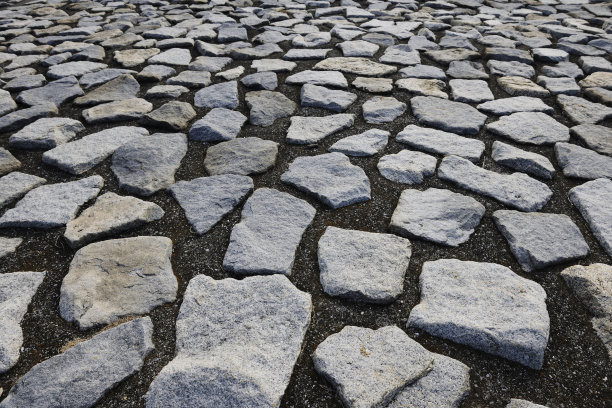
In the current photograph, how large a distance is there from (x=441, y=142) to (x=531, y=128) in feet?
1.91

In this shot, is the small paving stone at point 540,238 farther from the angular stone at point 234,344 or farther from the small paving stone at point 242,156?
the small paving stone at point 242,156

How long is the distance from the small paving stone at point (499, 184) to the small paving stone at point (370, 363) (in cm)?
92

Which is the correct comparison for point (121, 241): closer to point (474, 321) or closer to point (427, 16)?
point (474, 321)

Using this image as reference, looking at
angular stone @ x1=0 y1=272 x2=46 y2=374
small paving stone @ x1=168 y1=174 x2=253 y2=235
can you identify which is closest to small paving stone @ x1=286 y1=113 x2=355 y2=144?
small paving stone @ x1=168 y1=174 x2=253 y2=235

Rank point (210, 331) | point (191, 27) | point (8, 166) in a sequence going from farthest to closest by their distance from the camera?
point (191, 27) → point (8, 166) → point (210, 331)

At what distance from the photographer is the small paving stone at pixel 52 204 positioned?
1749 millimetres

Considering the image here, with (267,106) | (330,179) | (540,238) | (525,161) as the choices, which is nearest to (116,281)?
(330,179)

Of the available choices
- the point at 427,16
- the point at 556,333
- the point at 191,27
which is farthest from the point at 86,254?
the point at 427,16

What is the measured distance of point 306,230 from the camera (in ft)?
5.69

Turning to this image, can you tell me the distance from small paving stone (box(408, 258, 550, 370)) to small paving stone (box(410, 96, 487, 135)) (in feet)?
3.61

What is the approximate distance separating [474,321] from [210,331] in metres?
0.85

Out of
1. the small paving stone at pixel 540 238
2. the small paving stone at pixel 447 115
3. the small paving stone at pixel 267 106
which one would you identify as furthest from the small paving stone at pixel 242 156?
the small paving stone at pixel 540 238

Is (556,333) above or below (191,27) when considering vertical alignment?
below

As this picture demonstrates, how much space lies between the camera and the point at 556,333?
135 centimetres
